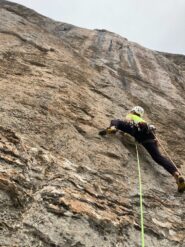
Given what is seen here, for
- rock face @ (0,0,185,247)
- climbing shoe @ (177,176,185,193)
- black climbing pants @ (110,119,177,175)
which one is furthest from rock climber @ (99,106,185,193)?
climbing shoe @ (177,176,185,193)

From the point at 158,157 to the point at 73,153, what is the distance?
6.21 feet

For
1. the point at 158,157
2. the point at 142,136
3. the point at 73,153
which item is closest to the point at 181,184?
the point at 158,157

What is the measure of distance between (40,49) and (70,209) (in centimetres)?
707

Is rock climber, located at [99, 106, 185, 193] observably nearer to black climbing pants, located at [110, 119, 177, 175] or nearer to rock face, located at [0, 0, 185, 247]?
black climbing pants, located at [110, 119, 177, 175]

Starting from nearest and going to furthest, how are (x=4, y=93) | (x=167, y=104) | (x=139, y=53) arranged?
(x=4, y=93), (x=167, y=104), (x=139, y=53)

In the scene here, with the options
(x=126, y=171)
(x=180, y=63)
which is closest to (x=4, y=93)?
(x=126, y=171)

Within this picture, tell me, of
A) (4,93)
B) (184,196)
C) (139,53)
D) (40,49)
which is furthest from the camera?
(139,53)

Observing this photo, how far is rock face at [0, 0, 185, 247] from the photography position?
5.64 meters

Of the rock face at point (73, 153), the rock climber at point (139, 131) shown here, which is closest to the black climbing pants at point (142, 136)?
the rock climber at point (139, 131)

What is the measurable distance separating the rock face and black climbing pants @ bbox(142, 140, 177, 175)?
8.1 inches

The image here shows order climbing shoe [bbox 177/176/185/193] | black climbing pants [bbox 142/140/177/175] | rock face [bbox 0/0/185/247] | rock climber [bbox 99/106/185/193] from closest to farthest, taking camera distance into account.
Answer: rock face [bbox 0/0/185/247]
climbing shoe [bbox 177/176/185/193]
black climbing pants [bbox 142/140/177/175]
rock climber [bbox 99/106/185/193]

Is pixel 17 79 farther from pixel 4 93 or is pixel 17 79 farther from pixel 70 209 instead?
pixel 70 209

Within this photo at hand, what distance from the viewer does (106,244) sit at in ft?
18.5

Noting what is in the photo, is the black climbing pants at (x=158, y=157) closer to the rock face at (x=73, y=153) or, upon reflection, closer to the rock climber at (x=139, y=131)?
the rock climber at (x=139, y=131)
